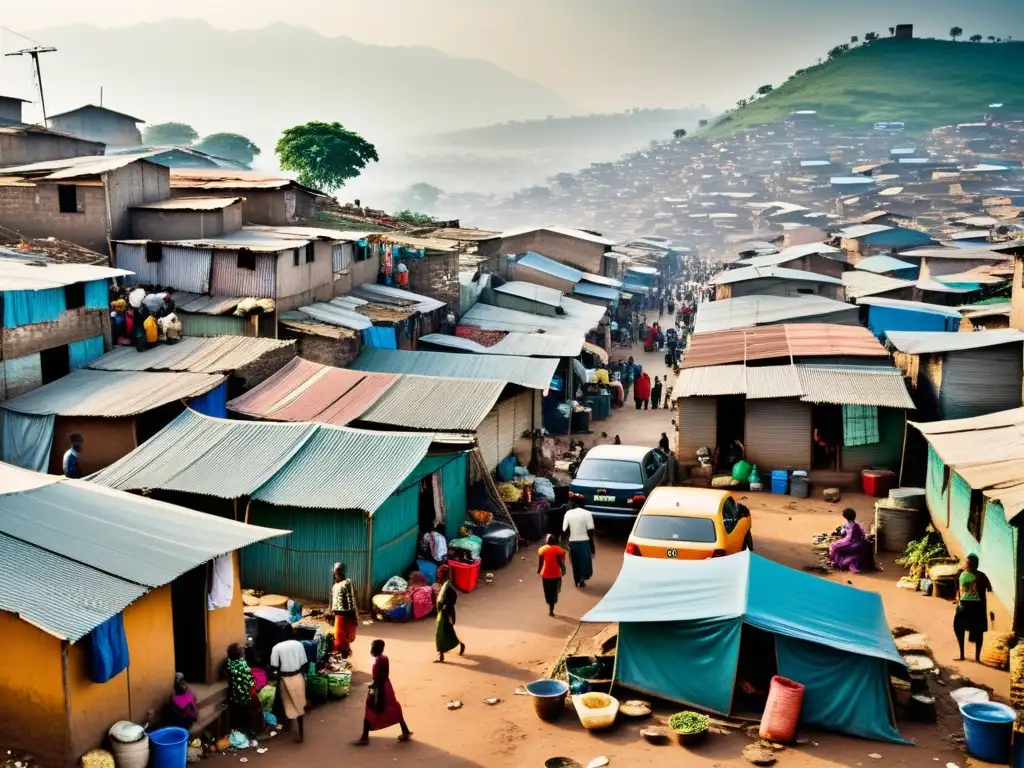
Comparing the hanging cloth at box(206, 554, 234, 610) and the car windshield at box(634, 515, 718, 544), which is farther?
the car windshield at box(634, 515, 718, 544)

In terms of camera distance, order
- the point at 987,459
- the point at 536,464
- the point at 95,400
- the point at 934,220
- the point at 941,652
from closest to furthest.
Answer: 1. the point at 941,652
2. the point at 987,459
3. the point at 95,400
4. the point at 536,464
5. the point at 934,220

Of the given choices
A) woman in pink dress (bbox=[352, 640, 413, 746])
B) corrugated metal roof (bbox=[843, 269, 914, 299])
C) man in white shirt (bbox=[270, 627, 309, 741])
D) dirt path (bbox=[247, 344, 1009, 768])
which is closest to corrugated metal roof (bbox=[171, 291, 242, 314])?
dirt path (bbox=[247, 344, 1009, 768])

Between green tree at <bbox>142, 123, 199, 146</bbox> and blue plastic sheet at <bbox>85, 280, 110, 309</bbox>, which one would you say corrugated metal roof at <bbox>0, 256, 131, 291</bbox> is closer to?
blue plastic sheet at <bbox>85, 280, 110, 309</bbox>

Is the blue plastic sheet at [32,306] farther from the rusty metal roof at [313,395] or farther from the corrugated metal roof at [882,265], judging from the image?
the corrugated metal roof at [882,265]

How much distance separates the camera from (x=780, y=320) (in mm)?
30625

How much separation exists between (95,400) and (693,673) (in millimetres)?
12695

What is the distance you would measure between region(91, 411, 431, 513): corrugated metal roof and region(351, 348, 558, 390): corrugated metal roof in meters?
7.33

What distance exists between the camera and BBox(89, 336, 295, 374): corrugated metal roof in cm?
2047

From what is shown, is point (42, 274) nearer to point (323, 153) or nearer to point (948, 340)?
point (948, 340)

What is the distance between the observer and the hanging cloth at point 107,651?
9.60m

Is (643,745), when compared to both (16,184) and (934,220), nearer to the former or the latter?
(16,184)

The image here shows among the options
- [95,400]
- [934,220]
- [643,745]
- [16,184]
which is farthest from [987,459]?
[934,220]

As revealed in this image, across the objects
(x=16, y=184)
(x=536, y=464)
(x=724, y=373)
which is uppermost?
(x=16, y=184)

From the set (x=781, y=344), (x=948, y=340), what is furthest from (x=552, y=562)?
(x=781, y=344)
